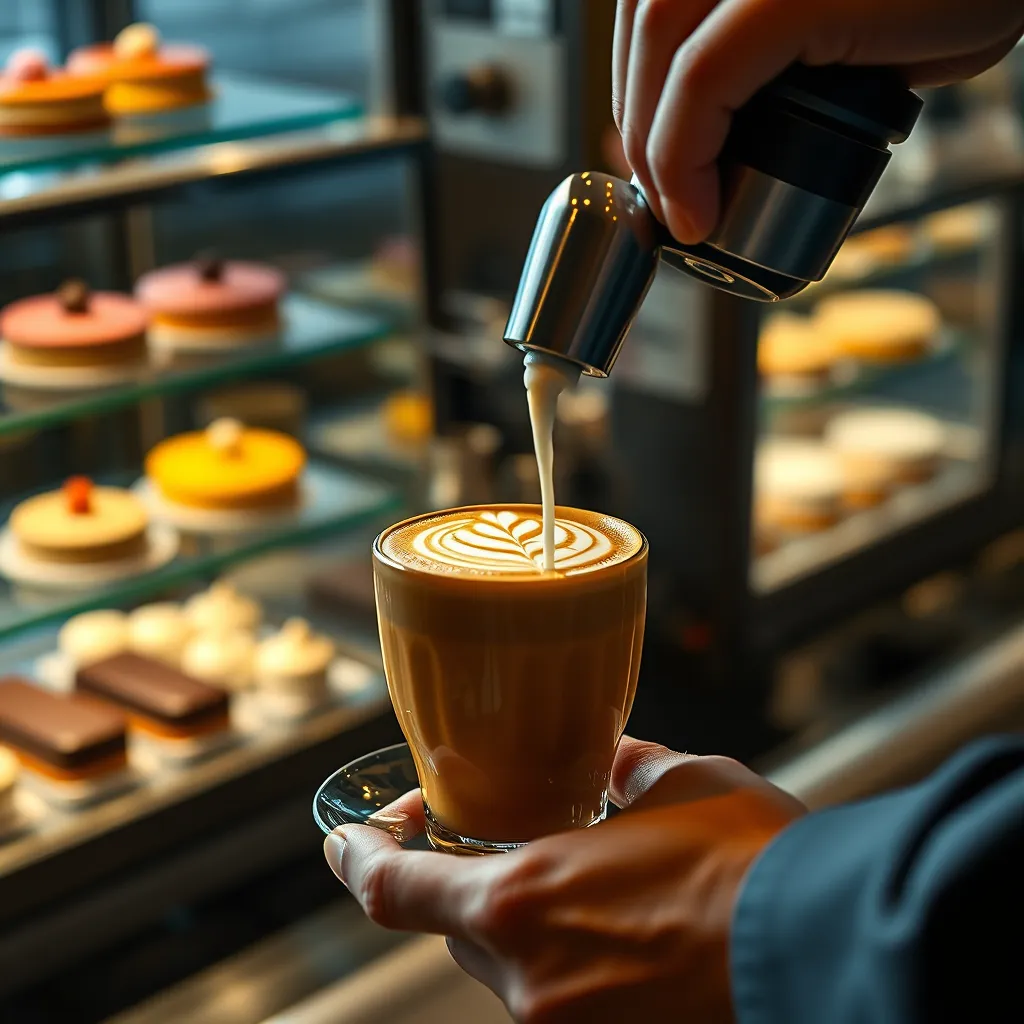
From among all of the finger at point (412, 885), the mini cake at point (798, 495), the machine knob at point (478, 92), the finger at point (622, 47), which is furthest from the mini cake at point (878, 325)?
the finger at point (412, 885)

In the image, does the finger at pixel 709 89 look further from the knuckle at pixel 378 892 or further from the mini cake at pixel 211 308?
the mini cake at pixel 211 308

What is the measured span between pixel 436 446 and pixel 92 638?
561 mm

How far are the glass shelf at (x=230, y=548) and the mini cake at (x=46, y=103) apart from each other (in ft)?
1.72

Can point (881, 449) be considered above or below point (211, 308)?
below

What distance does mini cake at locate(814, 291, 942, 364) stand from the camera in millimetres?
2863

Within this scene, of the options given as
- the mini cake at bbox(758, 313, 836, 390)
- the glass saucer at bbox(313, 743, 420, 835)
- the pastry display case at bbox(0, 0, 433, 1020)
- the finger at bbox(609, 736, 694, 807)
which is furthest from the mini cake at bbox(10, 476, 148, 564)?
the mini cake at bbox(758, 313, 836, 390)

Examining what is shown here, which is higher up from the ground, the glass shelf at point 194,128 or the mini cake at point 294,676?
the glass shelf at point 194,128

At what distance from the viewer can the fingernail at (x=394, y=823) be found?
0.94 m

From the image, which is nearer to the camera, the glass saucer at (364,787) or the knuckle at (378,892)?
the knuckle at (378,892)

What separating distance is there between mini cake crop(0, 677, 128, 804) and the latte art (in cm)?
95

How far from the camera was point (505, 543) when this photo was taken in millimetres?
915

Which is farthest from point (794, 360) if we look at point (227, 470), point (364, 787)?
point (364, 787)

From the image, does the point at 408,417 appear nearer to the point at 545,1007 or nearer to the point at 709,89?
the point at 709,89

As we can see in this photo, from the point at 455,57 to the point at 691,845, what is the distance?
5.78 feet
